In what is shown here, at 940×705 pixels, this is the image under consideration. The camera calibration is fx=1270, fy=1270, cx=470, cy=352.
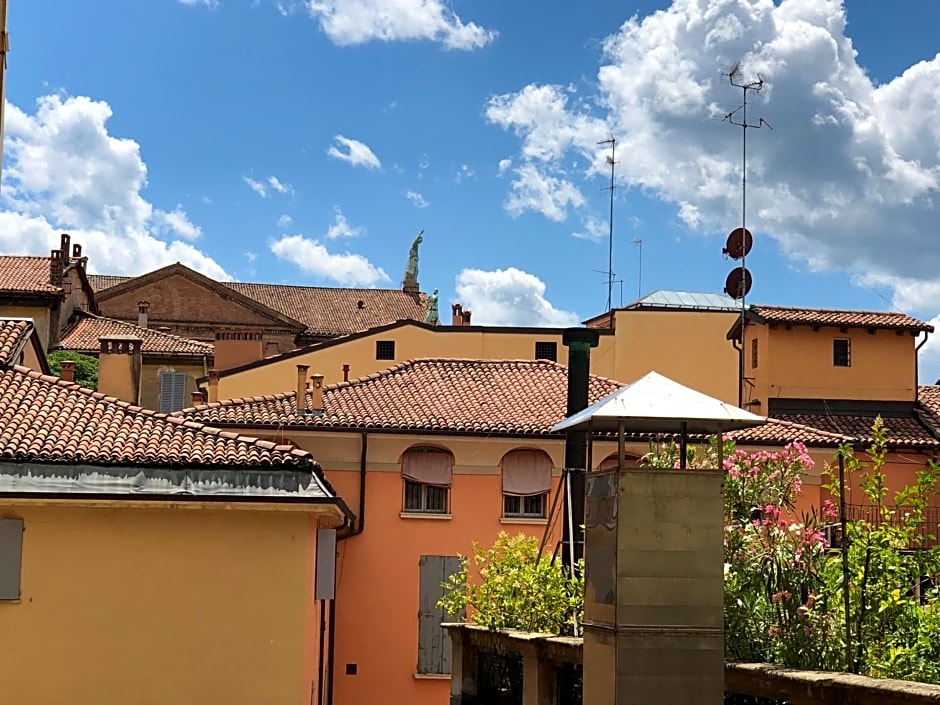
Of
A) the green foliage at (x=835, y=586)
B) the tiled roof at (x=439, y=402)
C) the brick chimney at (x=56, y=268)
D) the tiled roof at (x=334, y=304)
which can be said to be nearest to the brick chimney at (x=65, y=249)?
the brick chimney at (x=56, y=268)

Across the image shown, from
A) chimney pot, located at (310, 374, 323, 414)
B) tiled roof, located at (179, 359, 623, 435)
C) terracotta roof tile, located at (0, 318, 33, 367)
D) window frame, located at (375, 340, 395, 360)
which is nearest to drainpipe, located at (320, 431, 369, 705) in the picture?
tiled roof, located at (179, 359, 623, 435)

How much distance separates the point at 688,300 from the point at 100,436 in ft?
93.5

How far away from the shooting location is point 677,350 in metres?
37.7

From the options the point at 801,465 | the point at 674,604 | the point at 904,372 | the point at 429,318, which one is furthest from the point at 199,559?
the point at 429,318

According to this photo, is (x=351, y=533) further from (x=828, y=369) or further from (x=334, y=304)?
Answer: (x=334, y=304)

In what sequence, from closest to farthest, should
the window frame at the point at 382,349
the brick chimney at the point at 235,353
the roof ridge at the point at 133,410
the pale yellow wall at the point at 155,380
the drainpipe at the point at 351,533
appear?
the roof ridge at the point at 133,410 → the drainpipe at the point at 351,533 → the window frame at the point at 382,349 → the brick chimney at the point at 235,353 → the pale yellow wall at the point at 155,380

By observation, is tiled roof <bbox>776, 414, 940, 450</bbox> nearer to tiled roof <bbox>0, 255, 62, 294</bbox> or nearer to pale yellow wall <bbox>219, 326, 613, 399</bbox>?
pale yellow wall <bbox>219, 326, 613, 399</bbox>

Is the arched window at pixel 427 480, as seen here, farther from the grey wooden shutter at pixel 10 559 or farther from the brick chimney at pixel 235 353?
the brick chimney at pixel 235 353

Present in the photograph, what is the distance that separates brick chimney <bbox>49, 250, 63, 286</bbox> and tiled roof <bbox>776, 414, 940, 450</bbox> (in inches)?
1245

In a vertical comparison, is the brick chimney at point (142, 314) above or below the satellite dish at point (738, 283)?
above

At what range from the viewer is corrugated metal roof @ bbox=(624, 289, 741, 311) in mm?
41219

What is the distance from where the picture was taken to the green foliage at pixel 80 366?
4612cm

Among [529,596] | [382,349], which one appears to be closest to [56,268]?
[382,349]

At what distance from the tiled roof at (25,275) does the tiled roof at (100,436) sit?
1334 inches
